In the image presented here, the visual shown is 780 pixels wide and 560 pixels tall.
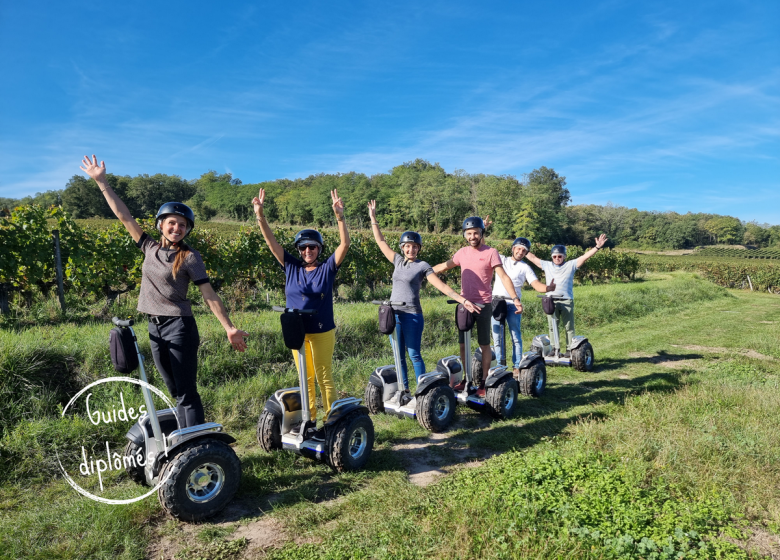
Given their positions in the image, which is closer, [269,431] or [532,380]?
[269,431]

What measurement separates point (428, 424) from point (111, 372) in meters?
3.79

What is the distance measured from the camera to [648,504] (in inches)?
119

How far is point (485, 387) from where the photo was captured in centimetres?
515

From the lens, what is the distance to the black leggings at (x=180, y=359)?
10.5ft

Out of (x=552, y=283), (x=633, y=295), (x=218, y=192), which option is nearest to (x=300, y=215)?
(x=218, y=192)

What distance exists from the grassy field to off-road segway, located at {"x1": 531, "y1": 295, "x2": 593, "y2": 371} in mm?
948

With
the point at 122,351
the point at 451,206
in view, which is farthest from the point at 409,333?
the point at 451,206

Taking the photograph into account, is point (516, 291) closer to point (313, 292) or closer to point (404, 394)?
point (404, 394)

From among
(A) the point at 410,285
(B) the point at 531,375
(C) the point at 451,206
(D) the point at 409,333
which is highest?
(C) the point at 451,206

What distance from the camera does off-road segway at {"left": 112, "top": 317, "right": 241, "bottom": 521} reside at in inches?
114

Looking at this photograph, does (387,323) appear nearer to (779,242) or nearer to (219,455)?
(219,455)

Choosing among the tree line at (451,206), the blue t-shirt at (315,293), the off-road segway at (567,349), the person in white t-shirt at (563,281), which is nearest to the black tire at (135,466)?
the blue t-shirt at (315,293)

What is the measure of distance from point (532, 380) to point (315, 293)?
142 inches

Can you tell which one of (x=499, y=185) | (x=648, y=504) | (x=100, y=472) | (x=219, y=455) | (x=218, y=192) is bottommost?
(x=648, y=504)
